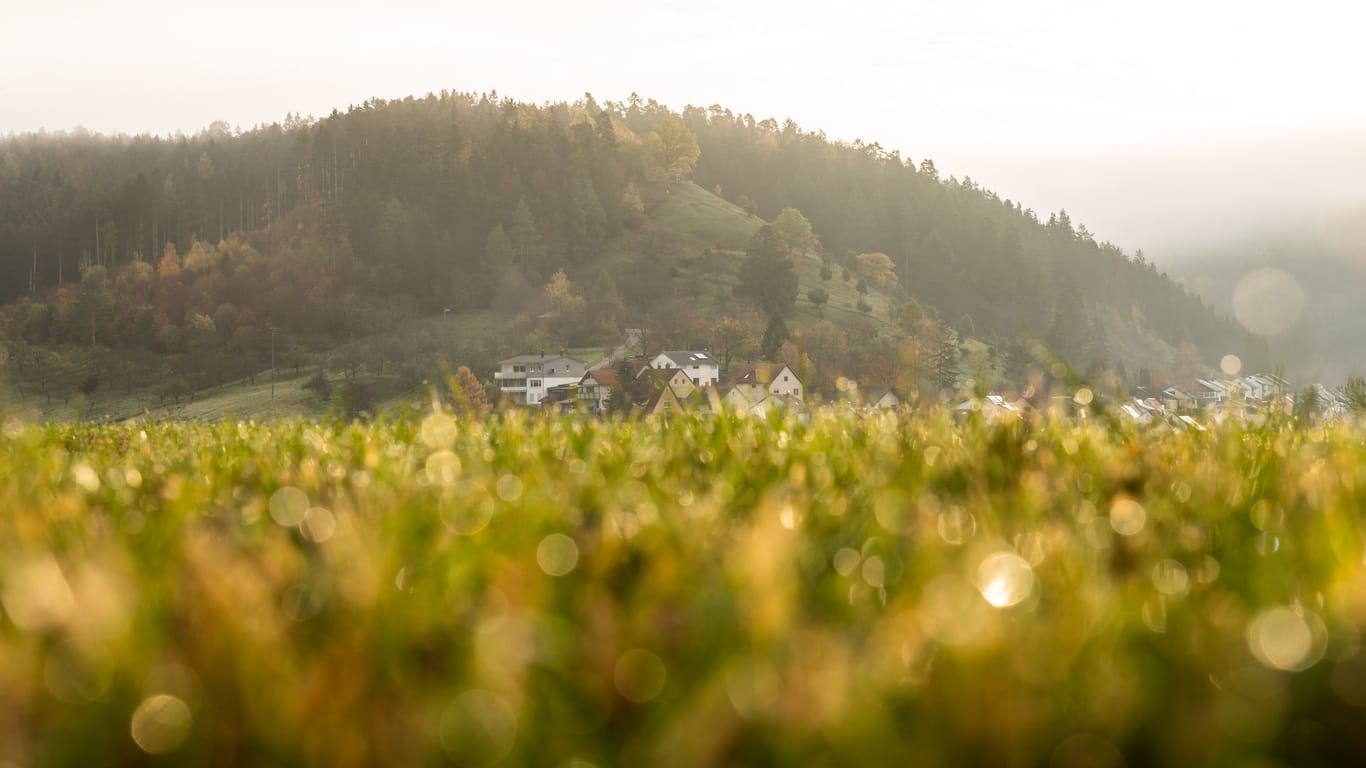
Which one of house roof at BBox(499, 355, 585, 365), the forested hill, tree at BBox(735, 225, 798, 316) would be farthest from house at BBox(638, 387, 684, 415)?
tree at BBox(735, 225, 798, 316)

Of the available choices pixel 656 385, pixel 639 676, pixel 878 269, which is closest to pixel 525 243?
pixel 878 269

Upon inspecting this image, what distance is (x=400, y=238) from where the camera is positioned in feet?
536

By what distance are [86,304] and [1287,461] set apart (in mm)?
177980

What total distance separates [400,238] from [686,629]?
169061 millimetres

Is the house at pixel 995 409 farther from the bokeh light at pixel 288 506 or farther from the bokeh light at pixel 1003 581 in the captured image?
the bokeh light at pixel 1003 581

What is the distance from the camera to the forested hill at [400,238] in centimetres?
16000

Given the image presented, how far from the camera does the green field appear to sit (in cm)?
97

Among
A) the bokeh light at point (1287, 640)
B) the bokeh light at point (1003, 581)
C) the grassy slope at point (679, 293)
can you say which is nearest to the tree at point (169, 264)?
the grassy slope at point (679, 293)

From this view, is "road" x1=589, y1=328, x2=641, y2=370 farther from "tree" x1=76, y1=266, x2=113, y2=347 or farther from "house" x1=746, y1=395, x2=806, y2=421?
"house" x1=746, y1=395, x2=806, y2=421

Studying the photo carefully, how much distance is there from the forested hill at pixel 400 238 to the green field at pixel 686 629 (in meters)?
145

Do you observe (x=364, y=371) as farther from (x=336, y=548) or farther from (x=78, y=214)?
(x=336, y=548)

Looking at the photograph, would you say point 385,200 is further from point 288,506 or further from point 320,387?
point 288,506

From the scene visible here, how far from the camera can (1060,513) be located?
243 cm

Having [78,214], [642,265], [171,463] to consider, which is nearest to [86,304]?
[78,214]
